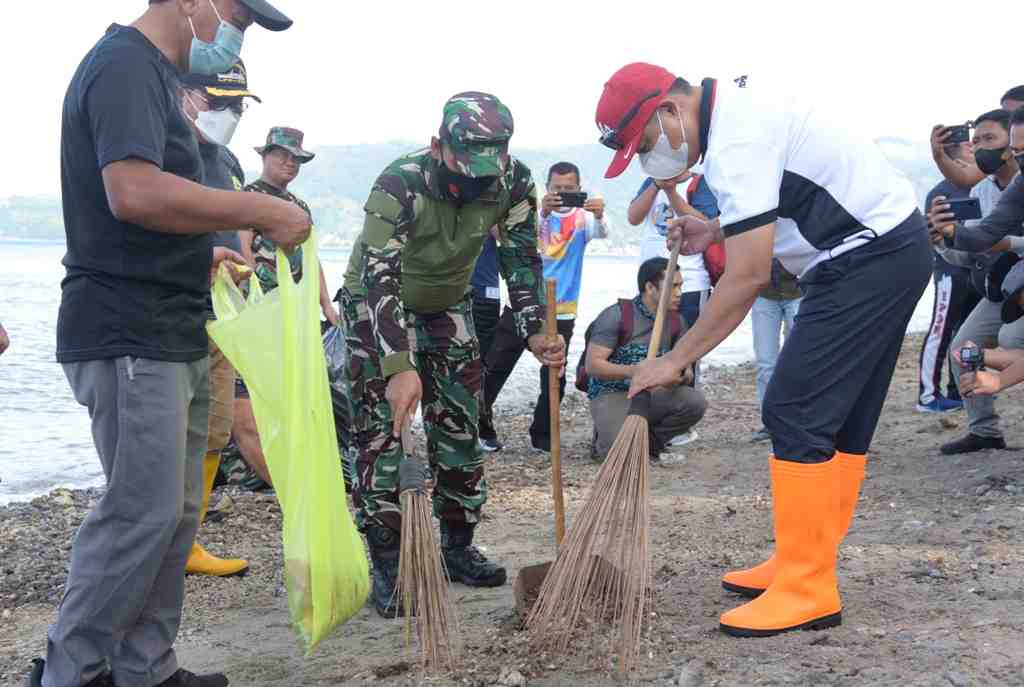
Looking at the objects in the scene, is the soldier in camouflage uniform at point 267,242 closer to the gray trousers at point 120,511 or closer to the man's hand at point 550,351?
the man's hand at point 550,351

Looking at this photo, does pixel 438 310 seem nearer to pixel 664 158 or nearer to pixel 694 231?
pixel 694 231

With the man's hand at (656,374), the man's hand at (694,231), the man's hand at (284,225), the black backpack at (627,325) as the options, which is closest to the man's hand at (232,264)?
the man's hand at (284,225)

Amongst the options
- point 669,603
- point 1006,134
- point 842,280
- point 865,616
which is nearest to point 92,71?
point 842,280

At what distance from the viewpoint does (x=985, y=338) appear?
557cm

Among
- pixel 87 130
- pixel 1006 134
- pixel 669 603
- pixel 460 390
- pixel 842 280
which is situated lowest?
pixel 669 603

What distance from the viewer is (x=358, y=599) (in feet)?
9.53

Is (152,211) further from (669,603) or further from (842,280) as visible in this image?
(669,603)

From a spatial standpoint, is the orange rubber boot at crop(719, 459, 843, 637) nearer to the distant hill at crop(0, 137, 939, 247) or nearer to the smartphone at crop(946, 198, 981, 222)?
the smartphone at crop(946, 198, 981, 222)

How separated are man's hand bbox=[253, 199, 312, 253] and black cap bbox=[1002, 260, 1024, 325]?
3.93 metres

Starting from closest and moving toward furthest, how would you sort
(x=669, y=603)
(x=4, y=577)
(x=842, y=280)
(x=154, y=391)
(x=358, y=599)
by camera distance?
(x=154, y=391), (x=358, y=599), (x=842, y=280), (x=669, y=603), (x=4, y=577)

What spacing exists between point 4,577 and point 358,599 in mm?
2401

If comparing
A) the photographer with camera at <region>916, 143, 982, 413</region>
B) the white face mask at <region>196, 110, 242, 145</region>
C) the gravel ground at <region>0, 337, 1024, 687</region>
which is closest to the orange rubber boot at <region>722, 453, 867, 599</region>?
the gravel ground at <region>0, 337, 1024, 687</region>

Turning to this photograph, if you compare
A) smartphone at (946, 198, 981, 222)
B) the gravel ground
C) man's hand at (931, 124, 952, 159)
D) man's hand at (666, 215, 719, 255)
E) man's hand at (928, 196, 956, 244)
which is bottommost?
the gravel ground

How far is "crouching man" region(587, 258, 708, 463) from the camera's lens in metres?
6.39
